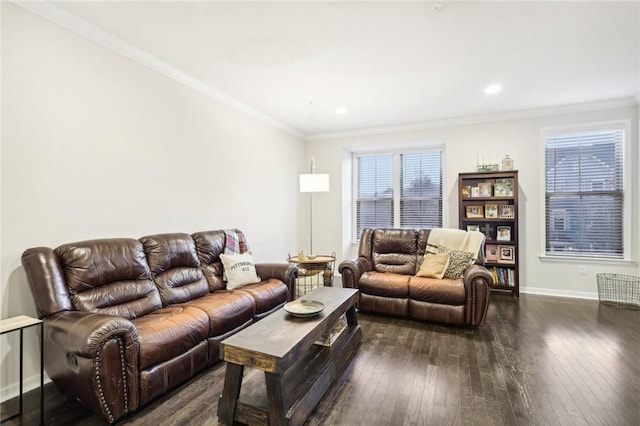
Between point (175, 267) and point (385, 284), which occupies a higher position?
point (175, 267)

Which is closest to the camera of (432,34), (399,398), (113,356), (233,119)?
(113,356)

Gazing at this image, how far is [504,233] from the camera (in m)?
4.64

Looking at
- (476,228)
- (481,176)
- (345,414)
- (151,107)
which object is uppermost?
(151,107)

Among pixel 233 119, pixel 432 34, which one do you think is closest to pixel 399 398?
pixel 432 34

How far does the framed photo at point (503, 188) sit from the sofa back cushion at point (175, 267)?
422 centimetres

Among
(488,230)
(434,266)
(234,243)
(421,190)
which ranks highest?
(421,190)

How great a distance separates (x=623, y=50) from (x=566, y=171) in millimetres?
2038

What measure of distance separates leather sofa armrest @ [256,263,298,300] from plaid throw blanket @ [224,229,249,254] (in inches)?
12.2

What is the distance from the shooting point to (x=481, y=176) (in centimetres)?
468

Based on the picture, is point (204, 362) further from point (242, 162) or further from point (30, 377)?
point (242, 162)

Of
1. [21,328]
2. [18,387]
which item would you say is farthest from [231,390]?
[18,387]

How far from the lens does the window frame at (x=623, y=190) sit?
13.8ft

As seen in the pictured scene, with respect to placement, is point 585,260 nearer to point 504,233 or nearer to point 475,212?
point 504,233

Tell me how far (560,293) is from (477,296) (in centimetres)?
228
